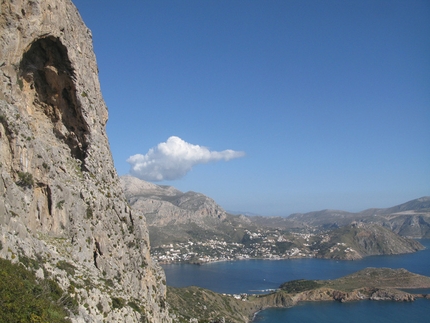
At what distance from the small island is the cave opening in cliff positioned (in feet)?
186

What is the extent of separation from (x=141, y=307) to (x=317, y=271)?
165 metres

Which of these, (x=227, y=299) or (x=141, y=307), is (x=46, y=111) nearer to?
(x=141, y=307)

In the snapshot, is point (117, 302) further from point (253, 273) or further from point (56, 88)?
point (253, 273)

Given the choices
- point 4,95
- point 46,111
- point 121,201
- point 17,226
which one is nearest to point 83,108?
point 46,111

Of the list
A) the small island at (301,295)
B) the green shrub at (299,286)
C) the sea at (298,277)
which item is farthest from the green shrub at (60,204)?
the green shrub at (299,286)

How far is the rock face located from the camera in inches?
772

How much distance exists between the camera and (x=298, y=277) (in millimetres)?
160125

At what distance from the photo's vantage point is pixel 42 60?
25.7m

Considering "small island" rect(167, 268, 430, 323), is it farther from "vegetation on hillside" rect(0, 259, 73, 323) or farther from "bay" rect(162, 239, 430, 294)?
"vegetation on hillside" rect(0, 259, 73, 323)

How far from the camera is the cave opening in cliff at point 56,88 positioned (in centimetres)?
2499

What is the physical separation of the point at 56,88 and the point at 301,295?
11498cm

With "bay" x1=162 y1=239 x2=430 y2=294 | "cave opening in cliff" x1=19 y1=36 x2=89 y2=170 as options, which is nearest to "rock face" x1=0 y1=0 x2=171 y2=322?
"cave opening in cliff" x1=19 y1=36 x2=89 y2=170

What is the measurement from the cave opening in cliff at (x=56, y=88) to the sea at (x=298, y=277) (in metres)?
86.0

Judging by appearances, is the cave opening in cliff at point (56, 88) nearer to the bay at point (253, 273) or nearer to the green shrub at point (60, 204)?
the green shrub at point (60, 204)
